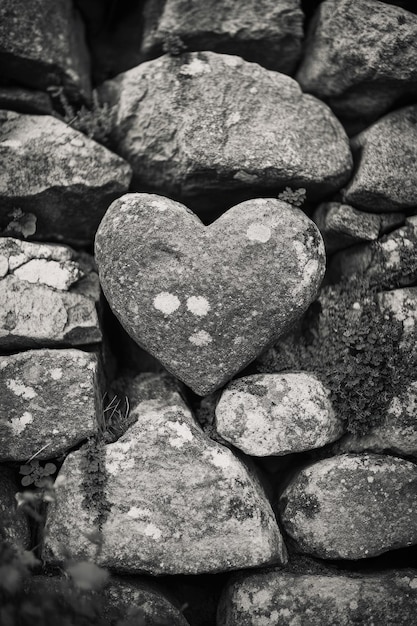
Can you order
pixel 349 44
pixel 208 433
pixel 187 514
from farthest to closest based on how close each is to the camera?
pixel 349 44
pixel 208 433
pixel 187 514

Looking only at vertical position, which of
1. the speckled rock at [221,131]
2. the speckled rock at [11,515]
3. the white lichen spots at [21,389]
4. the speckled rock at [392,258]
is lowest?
the speckled rock at [11,515]

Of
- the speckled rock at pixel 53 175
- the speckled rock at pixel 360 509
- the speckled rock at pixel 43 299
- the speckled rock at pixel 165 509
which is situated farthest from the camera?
the speckled rock at pixel 53 175

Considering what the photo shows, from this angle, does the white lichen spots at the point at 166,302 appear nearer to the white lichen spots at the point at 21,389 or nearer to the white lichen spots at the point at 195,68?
the white lichen spots at the point at 21,389

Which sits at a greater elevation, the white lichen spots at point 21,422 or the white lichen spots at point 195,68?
the white lichen spots at point 195,68

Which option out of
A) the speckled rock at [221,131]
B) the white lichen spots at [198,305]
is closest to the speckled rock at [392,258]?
the speckled rock at [221,131]

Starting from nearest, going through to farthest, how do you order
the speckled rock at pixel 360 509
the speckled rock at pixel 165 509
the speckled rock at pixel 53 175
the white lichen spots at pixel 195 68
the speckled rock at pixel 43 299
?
the speckled rock at pixel 165 509 → the speckled rock at pixel 360 509 → the speckled rock at pixel 43 299 → the speckled rock at pixel 53 175 → the white lichen spots at pixel 195 68

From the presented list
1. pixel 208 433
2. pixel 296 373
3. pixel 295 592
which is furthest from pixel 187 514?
pixel 296 373

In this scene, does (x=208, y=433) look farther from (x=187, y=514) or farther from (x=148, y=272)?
(x=148, y=272)
